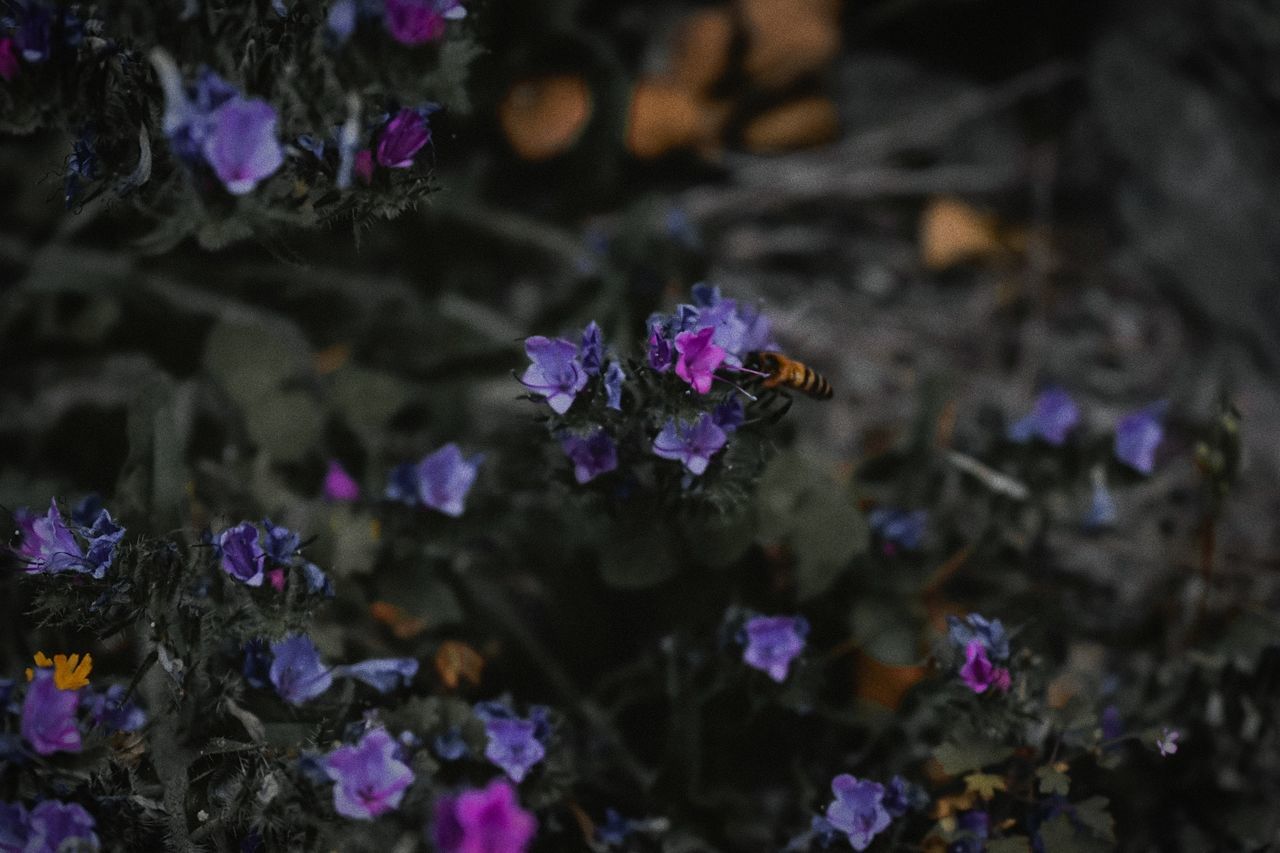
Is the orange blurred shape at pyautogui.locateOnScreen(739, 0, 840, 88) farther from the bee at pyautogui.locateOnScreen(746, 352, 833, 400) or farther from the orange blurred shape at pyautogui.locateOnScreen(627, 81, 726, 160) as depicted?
the bee at pyautogui.locateOnScreen(746, 352, 833, 400)

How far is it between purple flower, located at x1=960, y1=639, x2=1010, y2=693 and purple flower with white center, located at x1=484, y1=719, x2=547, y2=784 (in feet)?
2.83

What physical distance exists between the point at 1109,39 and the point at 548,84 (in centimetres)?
213

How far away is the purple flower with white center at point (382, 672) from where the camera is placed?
2232mm

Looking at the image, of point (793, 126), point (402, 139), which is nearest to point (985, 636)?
point (402, 139)

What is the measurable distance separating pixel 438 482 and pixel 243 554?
2.18 ft

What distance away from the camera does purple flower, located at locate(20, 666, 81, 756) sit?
5.77 feet

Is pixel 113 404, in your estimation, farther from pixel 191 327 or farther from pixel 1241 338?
pixel 1241 338

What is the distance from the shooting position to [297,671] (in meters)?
2.12

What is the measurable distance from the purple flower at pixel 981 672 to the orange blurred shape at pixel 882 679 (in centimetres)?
76

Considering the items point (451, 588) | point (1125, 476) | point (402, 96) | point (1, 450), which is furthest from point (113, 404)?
point (1125, 476)

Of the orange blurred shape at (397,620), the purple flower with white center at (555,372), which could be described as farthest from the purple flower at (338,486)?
the purple flower with white center at (555,372)

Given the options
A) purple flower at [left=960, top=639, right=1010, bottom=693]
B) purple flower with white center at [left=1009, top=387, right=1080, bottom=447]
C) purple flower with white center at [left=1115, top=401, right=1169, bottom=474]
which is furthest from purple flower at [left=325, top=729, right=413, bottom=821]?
purple flower with white center at [left=1115, top=401, right=1169, bottom=474]

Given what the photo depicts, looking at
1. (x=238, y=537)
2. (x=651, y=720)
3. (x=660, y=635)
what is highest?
(x=238, y=537)

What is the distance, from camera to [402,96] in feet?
6.07
